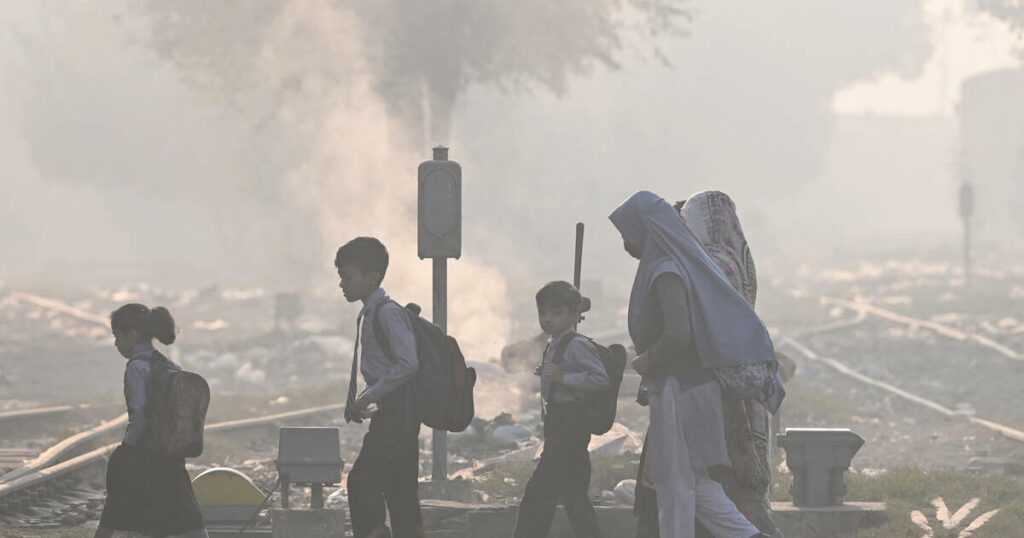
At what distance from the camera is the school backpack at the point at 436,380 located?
6.39 meters

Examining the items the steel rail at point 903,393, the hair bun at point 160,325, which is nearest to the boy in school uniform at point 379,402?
the hair bun at point 160,325

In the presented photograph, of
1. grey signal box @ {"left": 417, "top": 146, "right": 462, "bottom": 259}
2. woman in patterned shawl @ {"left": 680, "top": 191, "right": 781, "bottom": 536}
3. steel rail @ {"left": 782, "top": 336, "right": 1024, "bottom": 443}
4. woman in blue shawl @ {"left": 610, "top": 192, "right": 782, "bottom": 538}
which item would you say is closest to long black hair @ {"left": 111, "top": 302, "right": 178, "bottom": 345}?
woman in blue shawl @ {"left": 610, "top": 192, "right": 782, "bottom": 538}

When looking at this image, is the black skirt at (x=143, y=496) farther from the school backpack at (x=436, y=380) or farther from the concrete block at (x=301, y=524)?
the concrete block at (x=301, y=524)

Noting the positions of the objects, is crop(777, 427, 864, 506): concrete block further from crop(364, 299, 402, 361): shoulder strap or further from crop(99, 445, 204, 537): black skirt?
crop(99, 445, 204, 537): black skirt

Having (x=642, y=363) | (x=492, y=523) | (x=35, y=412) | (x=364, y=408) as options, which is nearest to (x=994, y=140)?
(x=35, y=412)

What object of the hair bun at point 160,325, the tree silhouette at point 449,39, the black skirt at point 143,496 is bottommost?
the black skirt at point 143,496

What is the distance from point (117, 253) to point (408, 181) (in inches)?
2902

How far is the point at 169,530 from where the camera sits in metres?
6.43

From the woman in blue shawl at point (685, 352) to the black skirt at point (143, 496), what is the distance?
2.08 metres

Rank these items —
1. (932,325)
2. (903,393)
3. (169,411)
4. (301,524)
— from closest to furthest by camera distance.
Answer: (169,411) < (301,524) < (903,393) < (932,325)

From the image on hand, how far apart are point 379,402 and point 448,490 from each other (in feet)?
10.5

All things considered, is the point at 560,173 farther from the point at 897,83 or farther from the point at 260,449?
the point at 260,449

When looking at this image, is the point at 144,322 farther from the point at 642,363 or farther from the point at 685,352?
the point at 685,352

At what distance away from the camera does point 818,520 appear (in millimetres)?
8453
